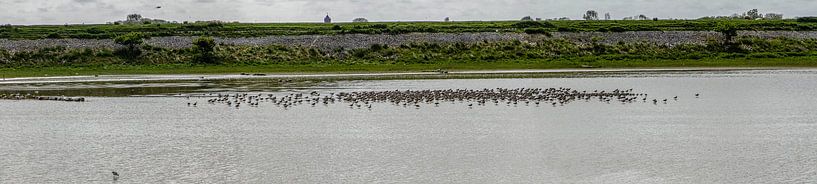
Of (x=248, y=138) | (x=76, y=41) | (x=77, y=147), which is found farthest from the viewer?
(x=76, y=41)

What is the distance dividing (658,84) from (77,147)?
126 ft

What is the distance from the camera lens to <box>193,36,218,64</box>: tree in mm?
89750

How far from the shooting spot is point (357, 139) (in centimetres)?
3216

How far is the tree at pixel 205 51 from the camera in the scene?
8975 centimetres

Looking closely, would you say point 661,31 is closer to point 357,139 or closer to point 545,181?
point 357,139

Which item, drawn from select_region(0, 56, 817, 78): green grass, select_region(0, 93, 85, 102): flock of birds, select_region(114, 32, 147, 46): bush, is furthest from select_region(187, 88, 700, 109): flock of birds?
select_region(114, 32, 147, 46): bush

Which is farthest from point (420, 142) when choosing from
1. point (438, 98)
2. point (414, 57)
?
point (414, 57)

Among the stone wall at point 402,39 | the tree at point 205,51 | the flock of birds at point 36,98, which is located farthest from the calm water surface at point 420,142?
the stone wall at point 402,39

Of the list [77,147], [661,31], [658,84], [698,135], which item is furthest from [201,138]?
[661,31]

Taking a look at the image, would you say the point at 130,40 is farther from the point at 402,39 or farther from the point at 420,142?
the point at 420,142

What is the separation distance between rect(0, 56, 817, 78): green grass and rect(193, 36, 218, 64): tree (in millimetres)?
3105

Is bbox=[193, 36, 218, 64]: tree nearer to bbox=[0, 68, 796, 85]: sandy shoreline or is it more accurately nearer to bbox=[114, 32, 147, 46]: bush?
bbox=[114, 32, 147, 46]: bush

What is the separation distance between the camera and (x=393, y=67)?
84000 mm

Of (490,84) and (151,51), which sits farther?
(151,51)
